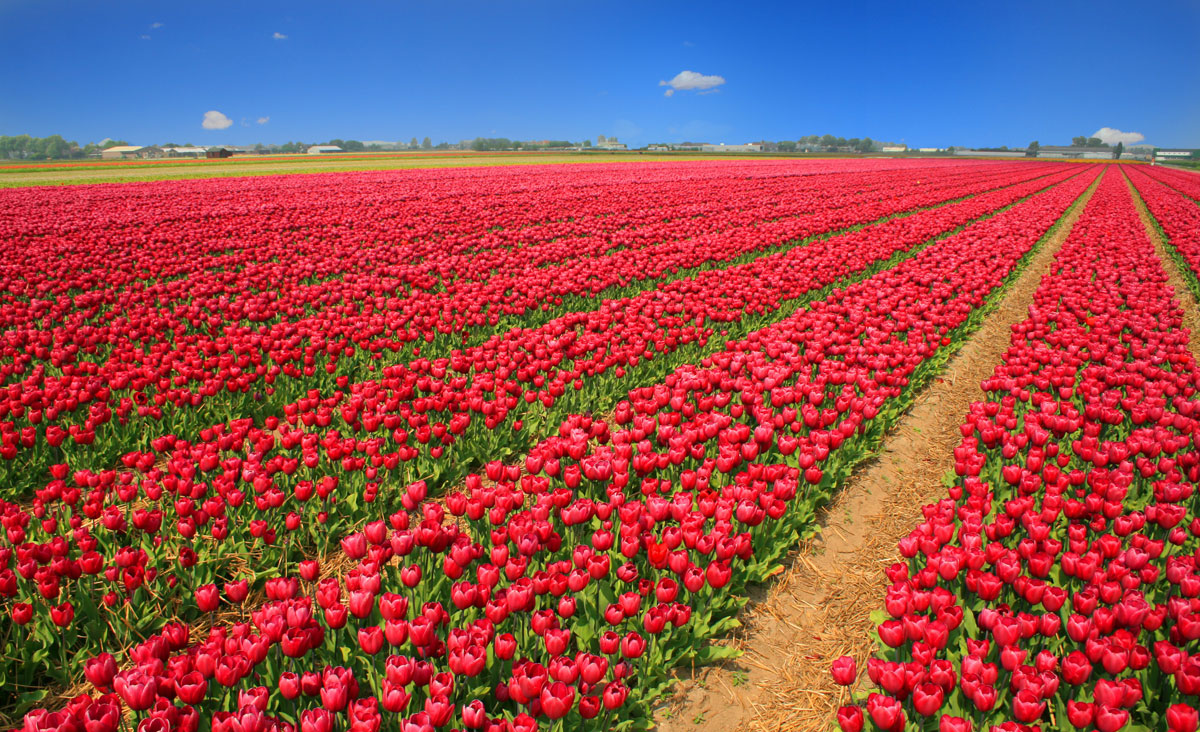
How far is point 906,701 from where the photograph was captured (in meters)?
2.71

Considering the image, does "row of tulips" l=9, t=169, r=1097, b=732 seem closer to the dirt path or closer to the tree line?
the dirt path

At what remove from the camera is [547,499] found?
3.45 metres

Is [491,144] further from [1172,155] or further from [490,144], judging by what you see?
[1172,155]

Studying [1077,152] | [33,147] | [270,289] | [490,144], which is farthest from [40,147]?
[1077,152]

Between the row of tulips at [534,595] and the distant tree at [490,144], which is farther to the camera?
the distant tree at [490,144]

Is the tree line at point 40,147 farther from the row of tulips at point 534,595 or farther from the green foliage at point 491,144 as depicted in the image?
the row of tulips at point 534,595

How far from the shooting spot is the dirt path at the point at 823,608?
2.98 meters

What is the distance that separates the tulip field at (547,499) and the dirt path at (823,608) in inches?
5.4

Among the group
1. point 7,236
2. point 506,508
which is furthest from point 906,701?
point 7,236

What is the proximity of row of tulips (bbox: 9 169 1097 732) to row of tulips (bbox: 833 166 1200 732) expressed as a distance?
2.75 feet

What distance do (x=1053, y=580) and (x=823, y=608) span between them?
1.21 m

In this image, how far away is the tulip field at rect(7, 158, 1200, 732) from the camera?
243 cm

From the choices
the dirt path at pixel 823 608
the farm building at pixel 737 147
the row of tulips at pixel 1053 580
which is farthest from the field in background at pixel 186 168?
the farm building at pixel 737 147

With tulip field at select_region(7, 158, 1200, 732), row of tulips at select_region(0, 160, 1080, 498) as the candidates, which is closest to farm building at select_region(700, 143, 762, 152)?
row of tulips at select_region(0, 160, 1080, 498)
